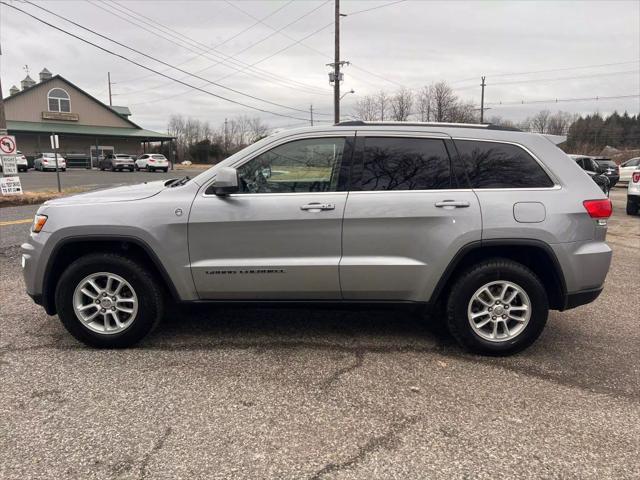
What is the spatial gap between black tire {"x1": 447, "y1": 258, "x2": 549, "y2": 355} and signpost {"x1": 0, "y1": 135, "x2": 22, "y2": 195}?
15.3m

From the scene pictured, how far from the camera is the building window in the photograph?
151ft

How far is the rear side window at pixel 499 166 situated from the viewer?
3764mm

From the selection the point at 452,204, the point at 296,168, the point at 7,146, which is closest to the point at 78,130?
the point at 7,146

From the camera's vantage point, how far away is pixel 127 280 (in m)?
3.80

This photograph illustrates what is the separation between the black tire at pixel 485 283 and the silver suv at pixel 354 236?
0.01 metres

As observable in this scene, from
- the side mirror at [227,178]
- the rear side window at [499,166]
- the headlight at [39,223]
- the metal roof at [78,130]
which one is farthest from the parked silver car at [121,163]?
the rear side window at [499,166]

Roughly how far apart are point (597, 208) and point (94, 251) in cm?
394

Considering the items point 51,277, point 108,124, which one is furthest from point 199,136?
point 51,277

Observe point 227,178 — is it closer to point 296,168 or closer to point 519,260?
point 296,168

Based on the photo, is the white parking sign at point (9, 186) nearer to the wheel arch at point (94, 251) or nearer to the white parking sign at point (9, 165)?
the white parking sign at point (9, 165)

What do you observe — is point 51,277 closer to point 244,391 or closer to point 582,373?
point 244,391

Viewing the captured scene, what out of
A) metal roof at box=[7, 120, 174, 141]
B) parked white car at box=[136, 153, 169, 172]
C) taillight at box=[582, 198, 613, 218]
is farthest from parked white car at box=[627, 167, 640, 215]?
metal roof at box=[7, 120, 174, 141]

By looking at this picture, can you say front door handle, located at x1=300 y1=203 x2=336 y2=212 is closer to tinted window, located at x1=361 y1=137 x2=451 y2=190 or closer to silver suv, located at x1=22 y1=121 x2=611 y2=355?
silver suv, located at x1=22 y1=121 x2=611 y2=355

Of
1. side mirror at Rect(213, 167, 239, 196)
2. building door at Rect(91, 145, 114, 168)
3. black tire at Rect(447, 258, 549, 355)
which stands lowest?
black tire at Rect(447, 258, 549, 355)
